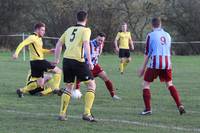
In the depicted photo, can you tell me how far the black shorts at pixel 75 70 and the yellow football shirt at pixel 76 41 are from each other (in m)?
0.08

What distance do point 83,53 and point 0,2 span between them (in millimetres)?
34465

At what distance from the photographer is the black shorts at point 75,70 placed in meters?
10.7

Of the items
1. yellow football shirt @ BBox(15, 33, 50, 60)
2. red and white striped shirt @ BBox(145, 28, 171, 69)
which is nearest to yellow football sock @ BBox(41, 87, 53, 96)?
yellow football shirt @ BBox(15, 33, 50, 60)

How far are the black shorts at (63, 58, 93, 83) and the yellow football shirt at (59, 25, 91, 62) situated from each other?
8 cm

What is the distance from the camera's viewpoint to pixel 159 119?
11.1 m

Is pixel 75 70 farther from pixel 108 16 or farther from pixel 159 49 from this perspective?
pixel 108 16

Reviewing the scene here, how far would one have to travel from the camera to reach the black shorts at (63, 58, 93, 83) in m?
10.7

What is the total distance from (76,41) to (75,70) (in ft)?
1.76

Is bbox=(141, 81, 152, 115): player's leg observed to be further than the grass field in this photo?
Yes

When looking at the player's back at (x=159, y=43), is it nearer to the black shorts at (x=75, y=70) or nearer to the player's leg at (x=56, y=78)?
the black shorts at (x=75, y=70)

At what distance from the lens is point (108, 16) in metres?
44.2

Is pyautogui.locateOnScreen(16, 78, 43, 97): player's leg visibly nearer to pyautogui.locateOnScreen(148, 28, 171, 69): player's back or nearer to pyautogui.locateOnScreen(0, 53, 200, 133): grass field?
pyautogui.locateOnScreen(0, 53, 200, 133): grass field

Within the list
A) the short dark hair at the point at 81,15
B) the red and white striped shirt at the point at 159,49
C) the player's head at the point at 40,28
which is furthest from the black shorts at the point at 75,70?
the player's head at the point at 40,28

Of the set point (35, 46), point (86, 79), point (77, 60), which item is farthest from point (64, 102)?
point (35, 46)
